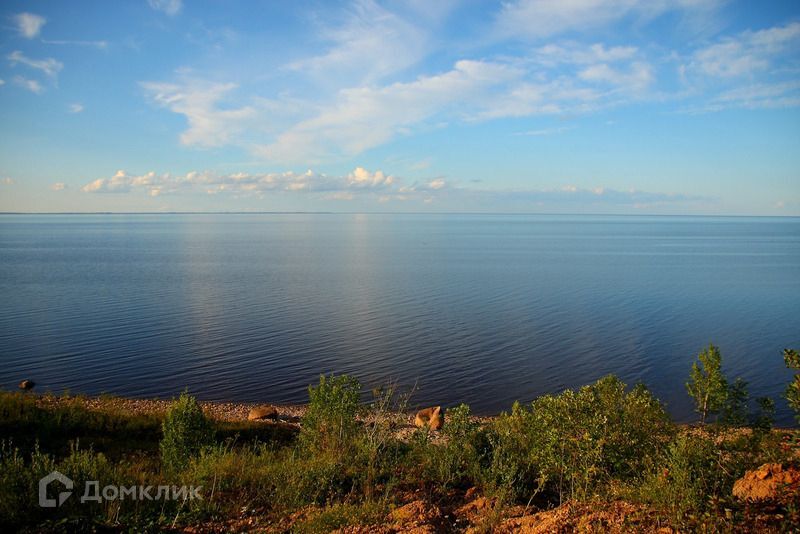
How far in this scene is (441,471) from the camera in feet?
37.3

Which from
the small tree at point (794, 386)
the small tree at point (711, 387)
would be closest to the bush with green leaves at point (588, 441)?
the small tree at point (711, 387)

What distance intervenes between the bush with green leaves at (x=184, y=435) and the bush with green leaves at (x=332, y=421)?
2797mm

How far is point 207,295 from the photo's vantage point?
2142 inches

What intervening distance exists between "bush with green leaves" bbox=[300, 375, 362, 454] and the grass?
0.05 m

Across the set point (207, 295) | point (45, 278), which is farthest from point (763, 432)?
point (45, 278)

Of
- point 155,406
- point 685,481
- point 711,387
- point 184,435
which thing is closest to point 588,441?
point 685,481

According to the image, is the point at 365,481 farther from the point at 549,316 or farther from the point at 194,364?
the point at 549,316

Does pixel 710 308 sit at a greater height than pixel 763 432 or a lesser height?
lesser

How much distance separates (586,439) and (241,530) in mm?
6490

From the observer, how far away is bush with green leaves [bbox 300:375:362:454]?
13.2 m

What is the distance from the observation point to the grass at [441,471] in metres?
8.27

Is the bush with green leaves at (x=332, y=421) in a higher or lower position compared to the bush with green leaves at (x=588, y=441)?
lower

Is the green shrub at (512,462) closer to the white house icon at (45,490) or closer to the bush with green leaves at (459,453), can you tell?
the bush with green leaves at (459,453)

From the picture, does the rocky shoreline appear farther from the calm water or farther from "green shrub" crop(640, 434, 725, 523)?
"green shrub" crop(640, 434, 725, 523)
